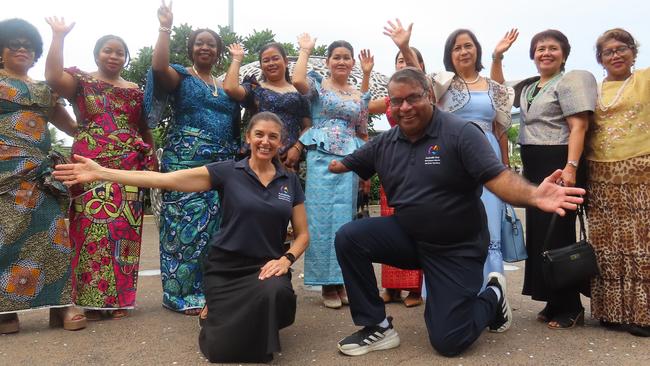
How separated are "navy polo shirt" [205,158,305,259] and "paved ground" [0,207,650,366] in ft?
1.97

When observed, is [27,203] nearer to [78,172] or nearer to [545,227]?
[78,172]

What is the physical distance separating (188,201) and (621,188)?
111 inches

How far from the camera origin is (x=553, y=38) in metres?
3.69

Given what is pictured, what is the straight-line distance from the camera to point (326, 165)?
4.11 metres

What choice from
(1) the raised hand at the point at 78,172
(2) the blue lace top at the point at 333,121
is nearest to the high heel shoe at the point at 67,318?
(1) the raised hand at the point at 78,172

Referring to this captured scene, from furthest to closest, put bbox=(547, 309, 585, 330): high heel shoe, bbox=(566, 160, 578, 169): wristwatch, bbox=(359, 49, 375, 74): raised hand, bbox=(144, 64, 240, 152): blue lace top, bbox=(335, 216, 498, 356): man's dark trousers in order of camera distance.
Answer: bbox=(359, 49, 375, 74): raised hand → bbox=(144, 64, 240, 152): blue lace top → bbox=(547, 309, 585, 330): high heel shoe → bbox=(566, 160, 578, 169): wristwatch → bbox=(335, 216, 498, 356): man's dark trousers

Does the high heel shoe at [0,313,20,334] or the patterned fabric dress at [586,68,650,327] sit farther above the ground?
the patterned fabric dress at [586,68,650,327]

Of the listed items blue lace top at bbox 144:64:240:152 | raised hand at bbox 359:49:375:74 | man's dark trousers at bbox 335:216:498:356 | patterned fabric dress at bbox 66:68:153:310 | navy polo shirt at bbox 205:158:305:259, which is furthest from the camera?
raised hand at bbox 359:49:375:74

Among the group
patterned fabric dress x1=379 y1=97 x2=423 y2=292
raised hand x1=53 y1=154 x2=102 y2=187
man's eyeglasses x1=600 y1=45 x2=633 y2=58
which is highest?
man's eyeglasses x1=600 y1=45 x2=633 y2=58

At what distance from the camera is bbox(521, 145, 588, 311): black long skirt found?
3555 millimetres

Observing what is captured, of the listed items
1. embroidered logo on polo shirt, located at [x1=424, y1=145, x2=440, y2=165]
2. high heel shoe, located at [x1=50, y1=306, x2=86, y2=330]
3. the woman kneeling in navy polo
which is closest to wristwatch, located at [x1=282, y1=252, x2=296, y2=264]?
the woman kneeling in navy polo

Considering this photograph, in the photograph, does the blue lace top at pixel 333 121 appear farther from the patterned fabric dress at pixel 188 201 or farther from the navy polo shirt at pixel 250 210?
the navy polo shirt at pixel 250 210


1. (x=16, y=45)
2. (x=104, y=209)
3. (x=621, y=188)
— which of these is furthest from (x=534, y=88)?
(x=16, y=45)

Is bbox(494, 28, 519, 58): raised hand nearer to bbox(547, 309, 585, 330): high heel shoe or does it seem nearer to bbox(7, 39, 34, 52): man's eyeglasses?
bbox(547, 309, 585, 330): high heel shoe
